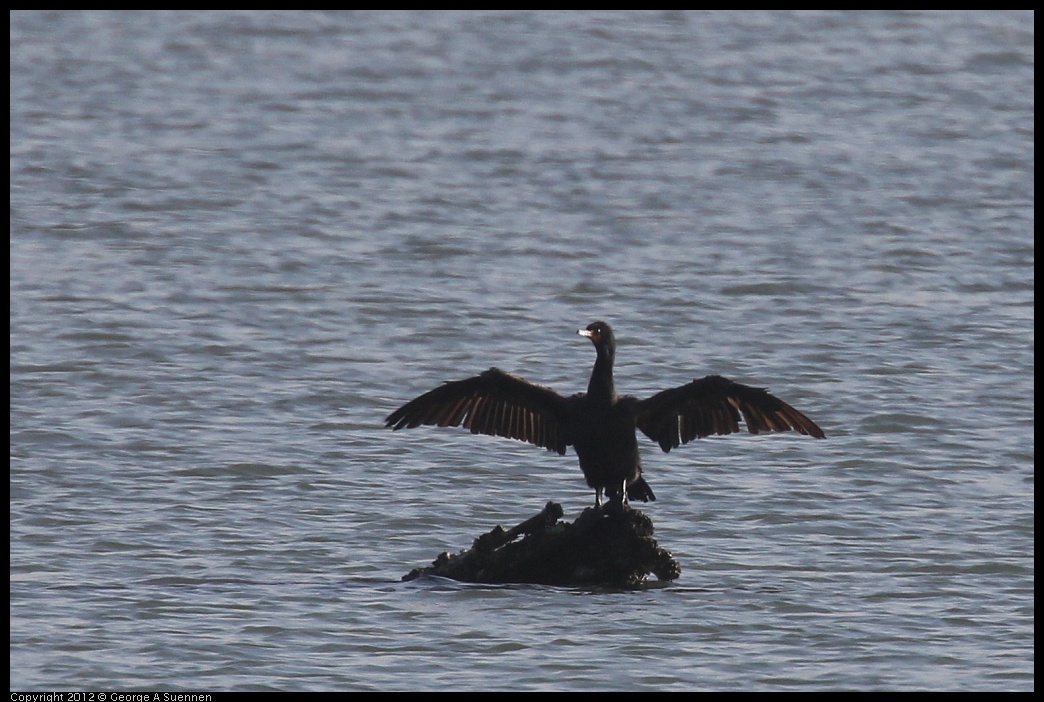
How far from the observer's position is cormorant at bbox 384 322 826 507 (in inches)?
396

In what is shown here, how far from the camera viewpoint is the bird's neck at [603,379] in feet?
32.9

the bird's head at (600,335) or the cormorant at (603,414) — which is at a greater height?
the bird's head at (600,335)

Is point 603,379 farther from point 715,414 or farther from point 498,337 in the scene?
point 498,337

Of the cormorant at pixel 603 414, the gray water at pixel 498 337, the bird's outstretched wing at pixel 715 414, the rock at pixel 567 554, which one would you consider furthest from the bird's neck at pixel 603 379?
the gray water at pixel 498 337

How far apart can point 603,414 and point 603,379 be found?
0.19 m

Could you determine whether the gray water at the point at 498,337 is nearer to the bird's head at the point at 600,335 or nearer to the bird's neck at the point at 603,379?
the bird's neck at the point at 603,379

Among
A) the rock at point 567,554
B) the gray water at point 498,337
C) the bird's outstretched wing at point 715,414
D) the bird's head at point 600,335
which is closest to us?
the gray water at point 498,337

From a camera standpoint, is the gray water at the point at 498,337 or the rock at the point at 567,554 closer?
the gray water at the point at 498,337

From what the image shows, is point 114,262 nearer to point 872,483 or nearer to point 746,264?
point 746,264

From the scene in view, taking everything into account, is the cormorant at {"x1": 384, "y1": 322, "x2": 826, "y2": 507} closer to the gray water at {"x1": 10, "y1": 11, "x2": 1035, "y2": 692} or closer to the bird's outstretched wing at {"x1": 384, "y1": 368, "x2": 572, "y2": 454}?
the bird's outstretched wing at {"x1": 384, "y1": 368, "x2": 572, "y2": 454}

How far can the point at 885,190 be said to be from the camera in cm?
2253

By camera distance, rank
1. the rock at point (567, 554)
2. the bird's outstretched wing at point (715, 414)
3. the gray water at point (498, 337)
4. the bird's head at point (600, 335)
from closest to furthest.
A: the gray water at point (498, 337), the rock at point (567, 554), the bird's head at point (600, 335), the bird's outstretched wing at point (715, 414)

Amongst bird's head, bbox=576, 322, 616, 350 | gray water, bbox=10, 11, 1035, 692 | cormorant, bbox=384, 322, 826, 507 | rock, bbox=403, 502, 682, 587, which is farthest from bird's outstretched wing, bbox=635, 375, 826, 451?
gray water, bbox=10, 11, 1035, 692

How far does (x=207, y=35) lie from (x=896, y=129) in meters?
12.7
